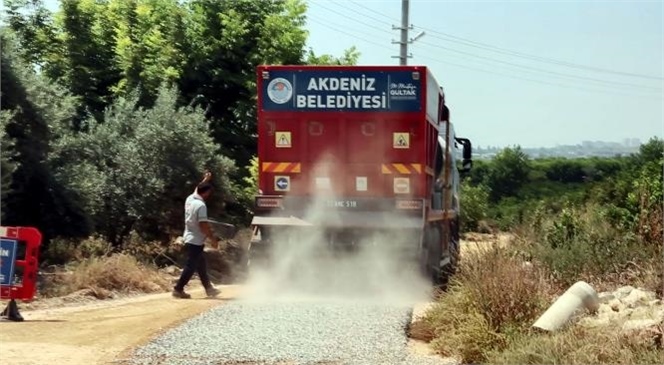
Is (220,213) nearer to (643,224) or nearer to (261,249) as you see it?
(261,249)

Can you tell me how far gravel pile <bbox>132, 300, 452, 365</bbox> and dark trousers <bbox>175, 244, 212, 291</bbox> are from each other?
6.64 ft

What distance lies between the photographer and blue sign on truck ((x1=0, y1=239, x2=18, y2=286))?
1221 cm

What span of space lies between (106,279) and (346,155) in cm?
440

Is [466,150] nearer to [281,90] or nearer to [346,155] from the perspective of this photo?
[346,155]

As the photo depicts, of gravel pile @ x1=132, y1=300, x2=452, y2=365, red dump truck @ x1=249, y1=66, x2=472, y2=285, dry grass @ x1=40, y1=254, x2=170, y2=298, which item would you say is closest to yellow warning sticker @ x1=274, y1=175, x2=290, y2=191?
red dump truck @ x1=249, y1=66, x2=472, y2=285

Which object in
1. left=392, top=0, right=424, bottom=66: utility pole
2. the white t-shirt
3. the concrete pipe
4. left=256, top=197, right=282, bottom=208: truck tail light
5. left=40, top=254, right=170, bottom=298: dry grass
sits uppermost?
left=392, top=0, right=424, bottom=66: utility pole

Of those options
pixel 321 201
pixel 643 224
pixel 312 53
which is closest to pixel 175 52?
pixel 312 53

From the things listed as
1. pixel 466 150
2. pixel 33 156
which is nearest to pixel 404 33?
pixel 466 150

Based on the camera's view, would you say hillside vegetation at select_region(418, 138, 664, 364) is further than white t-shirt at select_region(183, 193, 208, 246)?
No

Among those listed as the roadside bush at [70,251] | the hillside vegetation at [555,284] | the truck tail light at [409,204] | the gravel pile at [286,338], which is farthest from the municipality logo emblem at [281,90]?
the roadside bush at [70,251]

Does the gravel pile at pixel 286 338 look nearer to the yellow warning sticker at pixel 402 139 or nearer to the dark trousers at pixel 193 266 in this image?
the dark trousers at pixel 193 266

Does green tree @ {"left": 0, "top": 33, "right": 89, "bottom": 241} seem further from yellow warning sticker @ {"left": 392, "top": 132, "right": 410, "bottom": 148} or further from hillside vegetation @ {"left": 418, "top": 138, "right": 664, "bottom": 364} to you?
hillside vegetation @ {"left": 418, "top": 138, "right": 664, "bottom": 364}

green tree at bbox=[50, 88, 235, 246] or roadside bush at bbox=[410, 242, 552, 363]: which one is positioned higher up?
green tree at bbox=[50, 88, 235, 246]

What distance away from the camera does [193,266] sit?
49.2 ft
